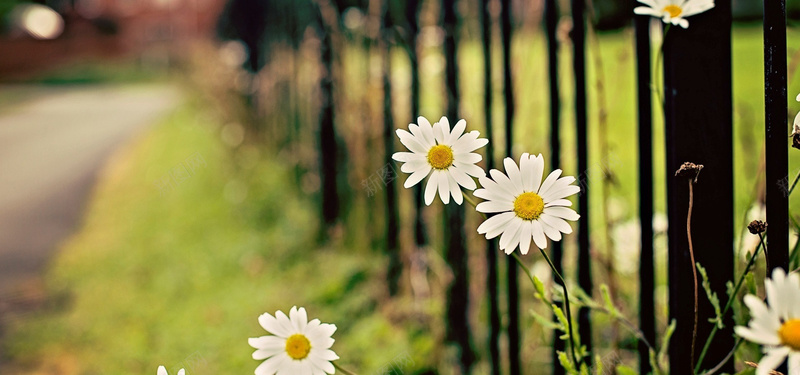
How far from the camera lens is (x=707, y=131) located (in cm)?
112

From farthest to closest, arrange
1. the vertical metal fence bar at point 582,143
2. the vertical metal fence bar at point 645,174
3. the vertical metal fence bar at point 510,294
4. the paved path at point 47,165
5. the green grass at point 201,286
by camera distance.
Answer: the paved path at point 47,165
the green grass at point 201,286
the vertical metal fence bar at point 510,294
the vertical metal fence bar at point 582,143
the vertical metal fence bar at point 645,174

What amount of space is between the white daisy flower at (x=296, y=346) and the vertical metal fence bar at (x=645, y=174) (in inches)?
25.5

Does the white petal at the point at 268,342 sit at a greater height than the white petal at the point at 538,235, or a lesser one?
lesser

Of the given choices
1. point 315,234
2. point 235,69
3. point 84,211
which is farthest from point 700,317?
point 235,69

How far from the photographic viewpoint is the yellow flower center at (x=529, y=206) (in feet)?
2.58

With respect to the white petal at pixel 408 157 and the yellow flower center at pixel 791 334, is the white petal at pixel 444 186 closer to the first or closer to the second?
the white petal at pixel 408 157

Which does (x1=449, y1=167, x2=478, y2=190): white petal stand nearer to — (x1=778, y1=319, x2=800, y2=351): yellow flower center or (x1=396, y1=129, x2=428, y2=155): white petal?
(x1=396, y1=129, x2=428, y2=155): white petal

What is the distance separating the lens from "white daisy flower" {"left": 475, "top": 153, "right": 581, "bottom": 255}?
784mm

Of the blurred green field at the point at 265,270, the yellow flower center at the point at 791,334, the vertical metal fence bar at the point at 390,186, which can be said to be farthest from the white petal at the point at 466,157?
the vertical metal fence bar at the point at 390,186

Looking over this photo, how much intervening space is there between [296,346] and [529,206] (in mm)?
312

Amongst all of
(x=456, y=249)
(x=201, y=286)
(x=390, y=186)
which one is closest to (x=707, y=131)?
(x=456, y=249)

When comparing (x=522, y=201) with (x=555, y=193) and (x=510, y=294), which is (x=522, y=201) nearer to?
(x=555, y=193)

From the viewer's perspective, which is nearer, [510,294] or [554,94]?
[554,94]

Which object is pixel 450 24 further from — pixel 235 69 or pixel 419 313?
pixel 235 69
